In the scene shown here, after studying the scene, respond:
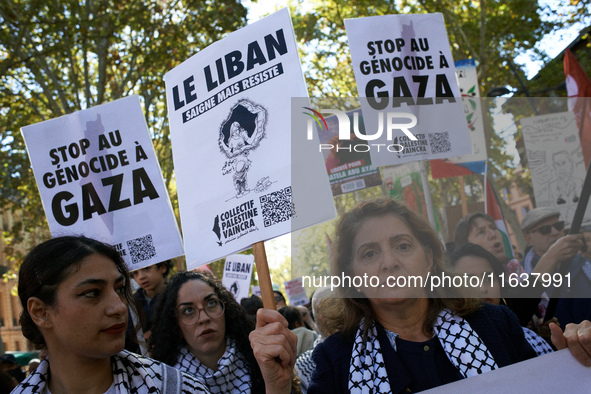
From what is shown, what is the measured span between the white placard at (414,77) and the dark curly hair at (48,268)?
235cm

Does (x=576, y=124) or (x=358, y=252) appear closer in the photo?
(x=358, y=252)

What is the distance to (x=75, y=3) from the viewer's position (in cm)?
1193

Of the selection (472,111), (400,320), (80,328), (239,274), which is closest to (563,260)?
(400,320)

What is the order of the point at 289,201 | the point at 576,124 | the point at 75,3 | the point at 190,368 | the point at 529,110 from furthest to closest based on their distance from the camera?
the point at 75,3
the point at 529,110
the point at 576,124
the point at 190,368
the point at 289,201

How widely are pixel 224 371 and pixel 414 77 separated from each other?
8.34ft

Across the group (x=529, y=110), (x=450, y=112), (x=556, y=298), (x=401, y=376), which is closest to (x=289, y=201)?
(x=401, y=376)

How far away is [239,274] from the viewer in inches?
374

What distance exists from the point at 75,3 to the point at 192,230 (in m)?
10.3

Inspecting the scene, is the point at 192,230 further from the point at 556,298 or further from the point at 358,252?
the point at 556,298

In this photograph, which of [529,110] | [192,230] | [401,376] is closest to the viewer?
[401,376]

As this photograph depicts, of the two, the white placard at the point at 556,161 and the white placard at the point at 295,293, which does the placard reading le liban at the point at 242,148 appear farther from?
the white placard at the point at 295,293

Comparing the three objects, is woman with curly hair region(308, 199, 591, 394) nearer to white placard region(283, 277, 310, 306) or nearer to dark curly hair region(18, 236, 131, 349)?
dark curly hair region(18, 236, 131, 349)

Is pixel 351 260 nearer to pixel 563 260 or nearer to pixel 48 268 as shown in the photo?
pixel 48 268

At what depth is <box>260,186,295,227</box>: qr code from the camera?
8.73 feet
